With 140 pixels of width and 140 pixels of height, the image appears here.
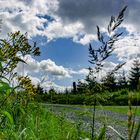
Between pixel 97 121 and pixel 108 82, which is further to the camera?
pixel 97 121

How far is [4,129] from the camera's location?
13.8 ft

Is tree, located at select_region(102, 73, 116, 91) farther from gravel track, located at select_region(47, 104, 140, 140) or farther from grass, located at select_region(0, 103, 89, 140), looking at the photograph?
grass, located at select_region(0, 103, 89, 140)

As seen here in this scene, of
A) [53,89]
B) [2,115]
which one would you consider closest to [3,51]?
[2,115]

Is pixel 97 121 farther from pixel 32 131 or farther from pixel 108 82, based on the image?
pixel 108 82

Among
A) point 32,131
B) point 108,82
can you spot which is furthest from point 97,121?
point 108,82

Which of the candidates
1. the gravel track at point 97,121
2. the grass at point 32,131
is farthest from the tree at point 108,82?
the grass at point 32,131

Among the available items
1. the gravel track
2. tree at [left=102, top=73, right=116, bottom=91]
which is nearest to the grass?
the gravel track

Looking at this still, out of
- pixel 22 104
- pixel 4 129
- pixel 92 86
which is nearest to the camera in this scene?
pixel 92 86

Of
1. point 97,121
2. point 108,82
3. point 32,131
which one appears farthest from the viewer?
point 97,121

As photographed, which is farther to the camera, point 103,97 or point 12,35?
point 12,35

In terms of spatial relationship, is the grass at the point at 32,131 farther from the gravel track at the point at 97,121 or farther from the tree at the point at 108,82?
the tree at the point at 108,82

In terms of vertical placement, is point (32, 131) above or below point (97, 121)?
below

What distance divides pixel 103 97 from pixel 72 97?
41.0 m

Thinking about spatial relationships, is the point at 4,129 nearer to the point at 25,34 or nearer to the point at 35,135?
the point at 35,135
